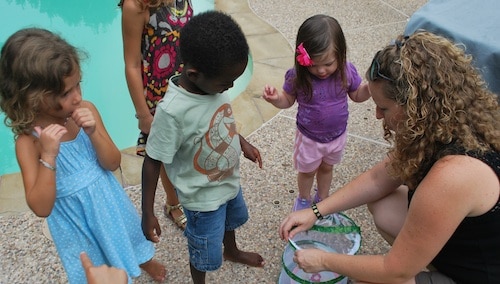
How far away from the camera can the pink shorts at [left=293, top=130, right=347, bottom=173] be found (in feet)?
7.96

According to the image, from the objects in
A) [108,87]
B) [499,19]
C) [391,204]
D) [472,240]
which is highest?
[499,19]

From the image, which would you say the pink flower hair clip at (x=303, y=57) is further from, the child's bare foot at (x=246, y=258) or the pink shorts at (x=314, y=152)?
A: the child's bare foot at (x=246, y=258)

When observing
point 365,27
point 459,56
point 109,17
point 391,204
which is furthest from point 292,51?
point 109,17

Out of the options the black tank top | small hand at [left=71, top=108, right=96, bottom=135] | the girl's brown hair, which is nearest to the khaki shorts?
the black tank top

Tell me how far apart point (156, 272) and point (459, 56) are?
1.66 meters

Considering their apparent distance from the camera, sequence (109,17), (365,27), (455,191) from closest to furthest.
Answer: (455,191) < (365,27) < (109,17)

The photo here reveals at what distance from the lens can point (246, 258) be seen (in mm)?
2375

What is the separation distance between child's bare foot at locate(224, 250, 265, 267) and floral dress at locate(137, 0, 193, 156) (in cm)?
74

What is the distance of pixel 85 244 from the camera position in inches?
75.0

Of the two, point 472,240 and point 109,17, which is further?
point 109,17

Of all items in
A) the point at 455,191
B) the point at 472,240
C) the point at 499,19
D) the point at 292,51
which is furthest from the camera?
the point at 292,51

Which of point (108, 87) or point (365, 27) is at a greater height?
point (365, 27)

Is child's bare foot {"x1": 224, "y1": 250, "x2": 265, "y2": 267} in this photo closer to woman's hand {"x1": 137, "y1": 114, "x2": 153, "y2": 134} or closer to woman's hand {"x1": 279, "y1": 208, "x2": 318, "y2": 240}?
woman's hand {"x1": 279, "y1": 208, "x2": 318, "y2": 240}

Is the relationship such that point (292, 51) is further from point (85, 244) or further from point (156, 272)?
point (85, 244)
